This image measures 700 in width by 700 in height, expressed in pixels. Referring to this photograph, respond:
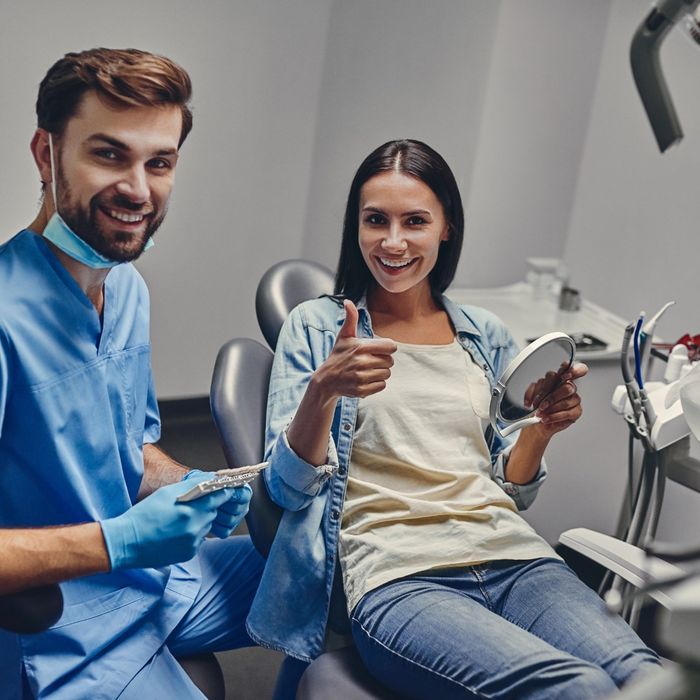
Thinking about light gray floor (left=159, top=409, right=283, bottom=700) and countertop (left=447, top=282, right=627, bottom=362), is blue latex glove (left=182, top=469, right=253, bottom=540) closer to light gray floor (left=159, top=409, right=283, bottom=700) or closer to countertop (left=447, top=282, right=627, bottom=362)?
light gray floor (left=159, top=409, right=283, bottom=700)

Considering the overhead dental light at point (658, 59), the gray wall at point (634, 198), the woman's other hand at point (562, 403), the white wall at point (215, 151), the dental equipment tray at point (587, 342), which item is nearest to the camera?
the overhead dental light at point (658, 59)

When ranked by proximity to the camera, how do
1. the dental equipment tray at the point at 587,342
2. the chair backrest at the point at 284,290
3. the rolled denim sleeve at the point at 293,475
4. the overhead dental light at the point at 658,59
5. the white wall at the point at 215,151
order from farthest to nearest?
the white wall at the point at 215,151, the dental equipment tray at the point at 587,342, the chair backrest at the point at 284,290, the rolled denim sleeve at the point at 293,475, the overhead dental light at the point at 658,59

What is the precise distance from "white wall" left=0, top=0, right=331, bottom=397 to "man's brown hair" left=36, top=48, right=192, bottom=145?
1.46 metres

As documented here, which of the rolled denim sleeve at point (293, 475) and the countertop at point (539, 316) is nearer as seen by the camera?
the rolled denim sleeve at point (293, 475)

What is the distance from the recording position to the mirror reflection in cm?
165

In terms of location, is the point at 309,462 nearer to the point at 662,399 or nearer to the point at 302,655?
the point at 302,655

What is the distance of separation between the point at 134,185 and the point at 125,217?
0.16ft

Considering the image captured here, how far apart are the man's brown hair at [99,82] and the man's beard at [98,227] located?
0.09 m

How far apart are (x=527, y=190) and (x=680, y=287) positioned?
56cm

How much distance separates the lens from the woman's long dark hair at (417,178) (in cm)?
179

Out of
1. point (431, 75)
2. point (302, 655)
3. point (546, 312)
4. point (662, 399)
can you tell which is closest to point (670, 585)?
point (302, 655)

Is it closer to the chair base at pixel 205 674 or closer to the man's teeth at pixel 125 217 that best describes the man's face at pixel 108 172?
the man's teeth at pixel 125 217

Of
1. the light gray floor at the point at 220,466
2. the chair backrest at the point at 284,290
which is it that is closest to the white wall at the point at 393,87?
the light gray floor at the point at 220,466

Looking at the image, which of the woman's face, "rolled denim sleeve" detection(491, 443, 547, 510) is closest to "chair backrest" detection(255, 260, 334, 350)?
the woman's face
